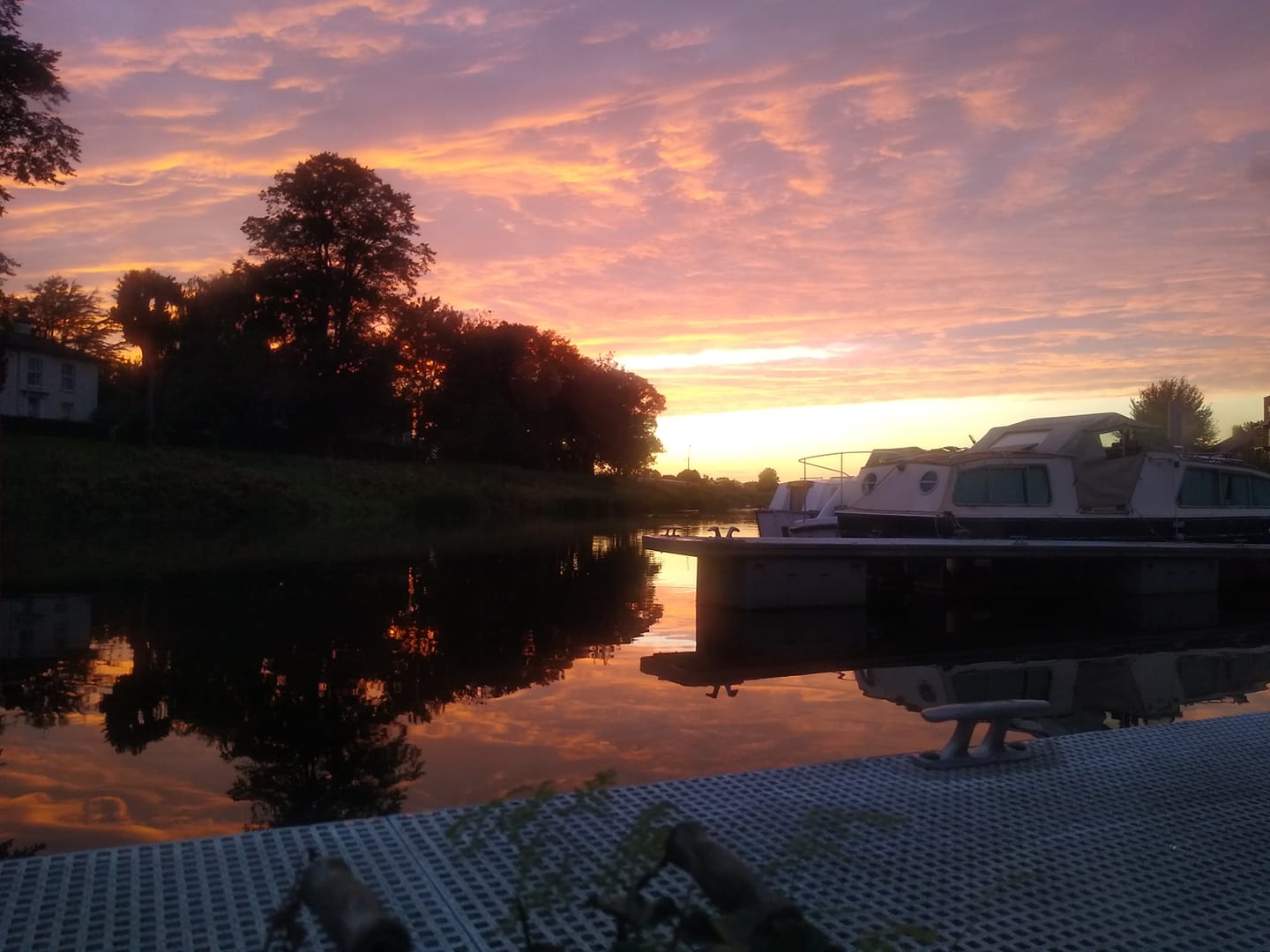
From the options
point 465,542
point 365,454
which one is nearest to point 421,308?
point 365,454

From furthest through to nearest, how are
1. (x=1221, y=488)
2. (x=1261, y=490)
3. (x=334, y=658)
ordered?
1. (x=1261, y=490)
2. (x=1221, y=488)
3. (x=334, y=658)

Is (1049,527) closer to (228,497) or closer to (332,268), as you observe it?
(228,497)

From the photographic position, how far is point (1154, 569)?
1667cm

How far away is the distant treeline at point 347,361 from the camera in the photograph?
156 feet

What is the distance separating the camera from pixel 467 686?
8.95 m

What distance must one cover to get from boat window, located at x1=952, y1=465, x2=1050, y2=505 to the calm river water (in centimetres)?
162

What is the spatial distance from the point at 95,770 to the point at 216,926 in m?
3.77

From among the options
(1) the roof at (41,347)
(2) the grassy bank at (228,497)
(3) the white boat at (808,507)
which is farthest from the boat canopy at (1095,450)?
(1) the roof at (41,347)

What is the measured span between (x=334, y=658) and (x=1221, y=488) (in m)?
15.5

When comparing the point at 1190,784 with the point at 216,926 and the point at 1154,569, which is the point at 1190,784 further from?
the point at 1154,569

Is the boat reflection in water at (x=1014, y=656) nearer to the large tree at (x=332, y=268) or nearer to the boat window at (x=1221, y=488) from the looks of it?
the boat window at (x=1221, y=488)

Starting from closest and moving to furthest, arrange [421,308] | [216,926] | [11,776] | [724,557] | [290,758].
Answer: [216,926] → [11,776] → [290,758] → [724,557] → [421,308]

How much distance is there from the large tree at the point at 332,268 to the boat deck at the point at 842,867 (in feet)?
152

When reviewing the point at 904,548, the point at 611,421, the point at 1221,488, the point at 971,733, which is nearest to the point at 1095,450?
the point at 1221,488
